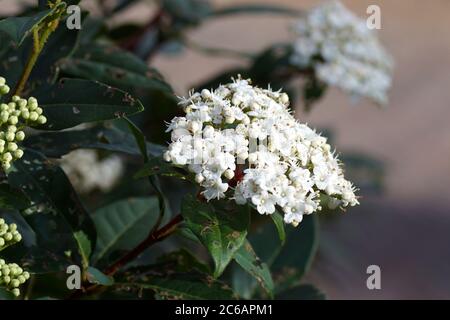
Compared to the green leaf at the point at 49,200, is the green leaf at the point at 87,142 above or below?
above

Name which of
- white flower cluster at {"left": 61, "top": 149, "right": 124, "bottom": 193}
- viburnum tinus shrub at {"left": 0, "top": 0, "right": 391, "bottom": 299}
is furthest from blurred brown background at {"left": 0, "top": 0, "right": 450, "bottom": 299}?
viburnum tinus shrub at {"left": 0, "top": 0, "right": 391, "bottom": 299}

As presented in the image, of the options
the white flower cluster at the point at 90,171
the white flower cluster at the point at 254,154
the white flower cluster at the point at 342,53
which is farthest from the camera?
the white flower cluster at the point at 90,171

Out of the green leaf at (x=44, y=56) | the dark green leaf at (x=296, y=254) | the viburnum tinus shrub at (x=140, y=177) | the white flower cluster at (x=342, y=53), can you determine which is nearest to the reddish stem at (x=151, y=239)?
the viburnum tinus shrub at (x=140, y=177)

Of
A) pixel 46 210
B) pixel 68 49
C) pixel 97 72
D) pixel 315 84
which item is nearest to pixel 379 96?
pixel 315 84

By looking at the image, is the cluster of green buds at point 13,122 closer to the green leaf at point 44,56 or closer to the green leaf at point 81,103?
the green leaf at point 81,103

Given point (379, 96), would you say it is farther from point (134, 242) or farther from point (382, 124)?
point (382, 124)

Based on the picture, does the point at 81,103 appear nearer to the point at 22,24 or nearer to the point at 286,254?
the point at 22,24

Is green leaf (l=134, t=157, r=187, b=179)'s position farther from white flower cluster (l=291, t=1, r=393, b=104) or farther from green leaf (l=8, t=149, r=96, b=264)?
white flower cluster (l=291, t=1, r=393, b=104)
